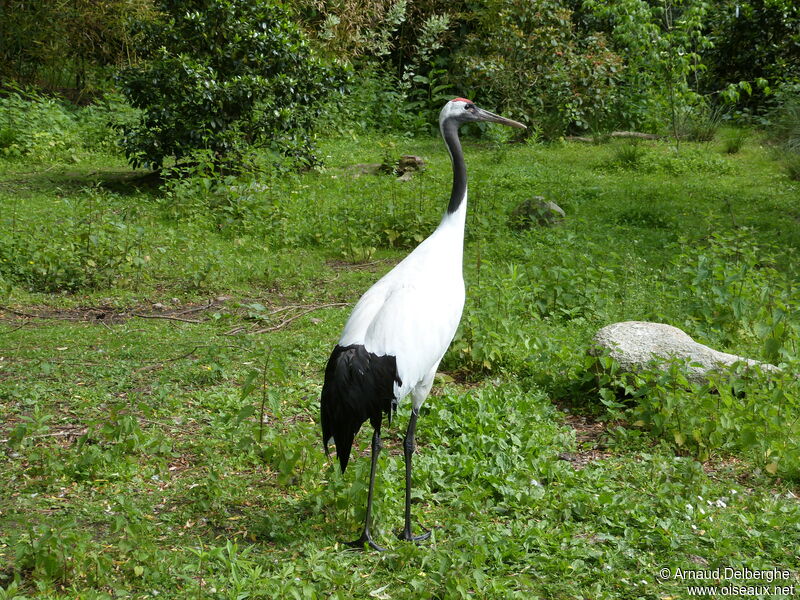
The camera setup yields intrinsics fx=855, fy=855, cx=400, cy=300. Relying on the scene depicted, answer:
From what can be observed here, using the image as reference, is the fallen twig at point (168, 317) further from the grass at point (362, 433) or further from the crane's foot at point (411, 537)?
the crane's foot at point (411, 537)

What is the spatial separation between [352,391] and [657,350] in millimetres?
2252

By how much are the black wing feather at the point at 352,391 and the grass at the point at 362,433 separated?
0.30 meters

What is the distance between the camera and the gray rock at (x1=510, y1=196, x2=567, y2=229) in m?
8.63

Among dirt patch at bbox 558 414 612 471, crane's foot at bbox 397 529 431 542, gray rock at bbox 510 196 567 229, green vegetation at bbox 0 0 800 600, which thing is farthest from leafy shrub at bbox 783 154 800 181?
crane's foot at bbox 397 529 431 542

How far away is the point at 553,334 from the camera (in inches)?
233

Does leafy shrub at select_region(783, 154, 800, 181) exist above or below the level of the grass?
above

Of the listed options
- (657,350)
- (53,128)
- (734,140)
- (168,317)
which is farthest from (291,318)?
(734,140)

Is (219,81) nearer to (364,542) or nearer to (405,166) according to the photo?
(405,166)

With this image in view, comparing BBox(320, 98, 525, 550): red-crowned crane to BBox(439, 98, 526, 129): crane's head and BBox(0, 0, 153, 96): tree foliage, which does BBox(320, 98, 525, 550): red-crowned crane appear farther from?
BBox(0, 0, 153, 96): tree foliage

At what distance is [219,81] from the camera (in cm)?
995

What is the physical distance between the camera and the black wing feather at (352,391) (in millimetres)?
3541

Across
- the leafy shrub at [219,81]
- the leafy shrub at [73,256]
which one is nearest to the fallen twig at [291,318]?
the leafy shrub at [73,256]

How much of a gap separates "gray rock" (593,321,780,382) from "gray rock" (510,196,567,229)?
349cm

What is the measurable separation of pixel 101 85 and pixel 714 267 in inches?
440
